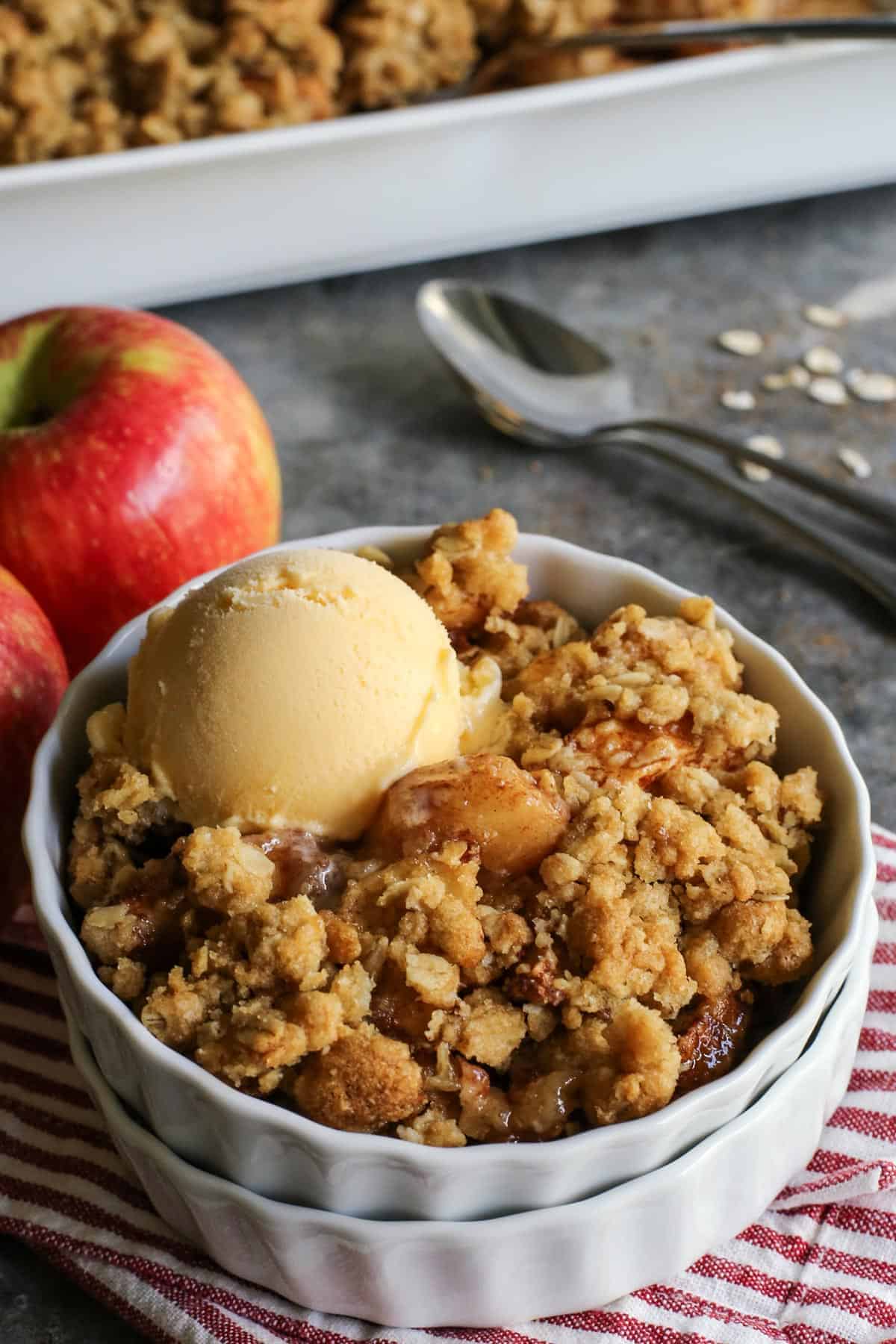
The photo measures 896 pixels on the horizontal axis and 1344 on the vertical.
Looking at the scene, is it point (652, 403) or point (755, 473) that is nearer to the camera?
point (755, 473)

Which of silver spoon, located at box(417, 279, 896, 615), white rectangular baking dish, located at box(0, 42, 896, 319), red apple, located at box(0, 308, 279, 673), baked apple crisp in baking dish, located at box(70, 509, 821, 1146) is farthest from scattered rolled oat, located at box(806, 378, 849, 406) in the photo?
baked apple crisp in baking dish, located at box(70, 509, 821, 1146)

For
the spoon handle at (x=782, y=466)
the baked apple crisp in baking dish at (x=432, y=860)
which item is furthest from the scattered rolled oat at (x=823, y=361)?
the baked apple crisp in baking dish at (x=432, y=860)

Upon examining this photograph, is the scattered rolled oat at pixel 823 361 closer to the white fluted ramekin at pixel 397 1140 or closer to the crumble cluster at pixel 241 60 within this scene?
the crumble cluster at pixel 241 60

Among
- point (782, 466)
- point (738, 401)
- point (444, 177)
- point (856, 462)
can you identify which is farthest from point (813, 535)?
point (444, 177)

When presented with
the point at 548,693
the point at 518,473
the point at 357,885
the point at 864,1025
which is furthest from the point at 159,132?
the point at 864,1025

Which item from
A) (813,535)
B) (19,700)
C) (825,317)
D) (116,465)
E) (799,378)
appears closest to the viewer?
(19,700)

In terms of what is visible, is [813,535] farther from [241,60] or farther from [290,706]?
[241,60]

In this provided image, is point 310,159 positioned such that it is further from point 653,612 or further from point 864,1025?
point 864,1025

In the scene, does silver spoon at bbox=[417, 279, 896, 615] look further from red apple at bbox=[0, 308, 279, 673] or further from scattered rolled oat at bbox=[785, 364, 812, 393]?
red apple at bbox=[0, 308, 279, 673]
